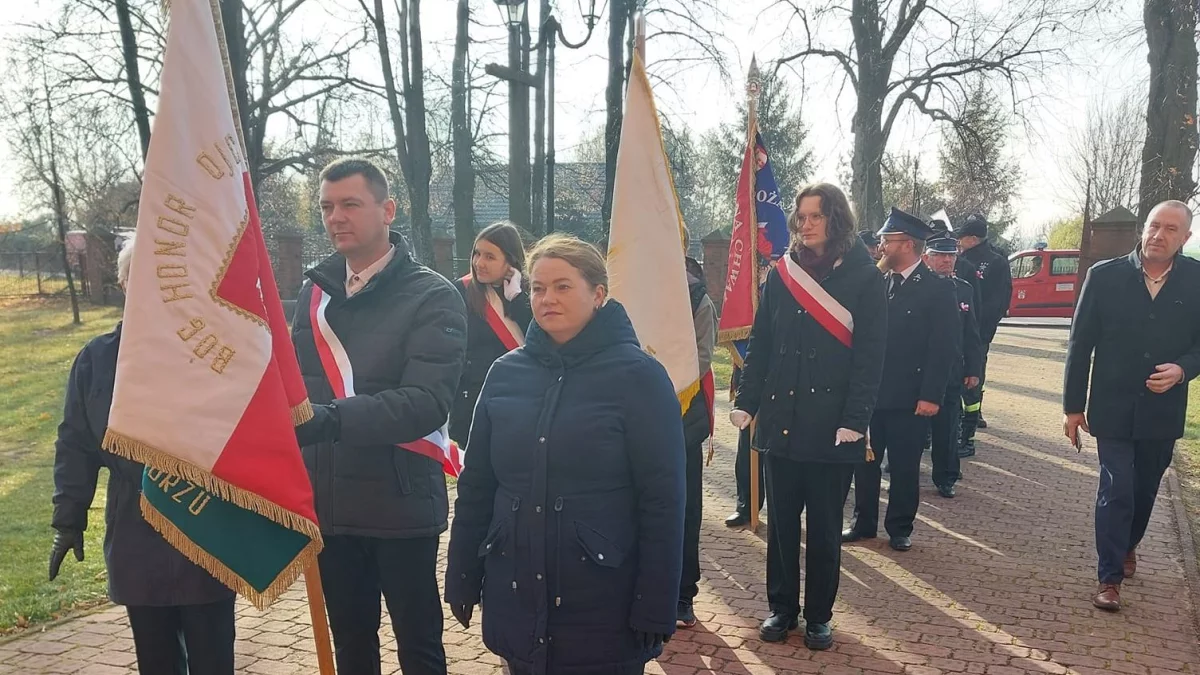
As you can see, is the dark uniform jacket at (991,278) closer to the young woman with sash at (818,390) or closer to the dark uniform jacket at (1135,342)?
the dark uniform jacket at (1135,342)

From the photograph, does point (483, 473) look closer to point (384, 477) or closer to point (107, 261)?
point (384, 477)

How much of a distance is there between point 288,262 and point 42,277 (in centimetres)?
1730

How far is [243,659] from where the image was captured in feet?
13.8

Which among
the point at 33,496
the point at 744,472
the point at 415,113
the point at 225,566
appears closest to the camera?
the point at 225,566

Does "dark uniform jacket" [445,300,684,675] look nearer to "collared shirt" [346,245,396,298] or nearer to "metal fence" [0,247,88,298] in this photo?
"collared shirt" [346,245,396,298]

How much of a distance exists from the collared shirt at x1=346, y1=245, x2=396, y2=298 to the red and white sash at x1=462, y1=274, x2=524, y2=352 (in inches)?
67.3

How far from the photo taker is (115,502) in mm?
2854

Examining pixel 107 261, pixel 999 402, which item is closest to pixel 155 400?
pixel 999 402

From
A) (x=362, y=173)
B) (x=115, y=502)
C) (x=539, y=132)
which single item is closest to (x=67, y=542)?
(x=115, y=502)

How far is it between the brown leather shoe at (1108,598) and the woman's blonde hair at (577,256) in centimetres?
387

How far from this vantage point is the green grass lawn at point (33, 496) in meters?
5.02

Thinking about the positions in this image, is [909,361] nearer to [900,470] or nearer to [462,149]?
[900,470]

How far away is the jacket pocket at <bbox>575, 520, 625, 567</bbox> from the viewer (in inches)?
98.1

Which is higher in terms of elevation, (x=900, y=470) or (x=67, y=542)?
(x=67, y=542)
